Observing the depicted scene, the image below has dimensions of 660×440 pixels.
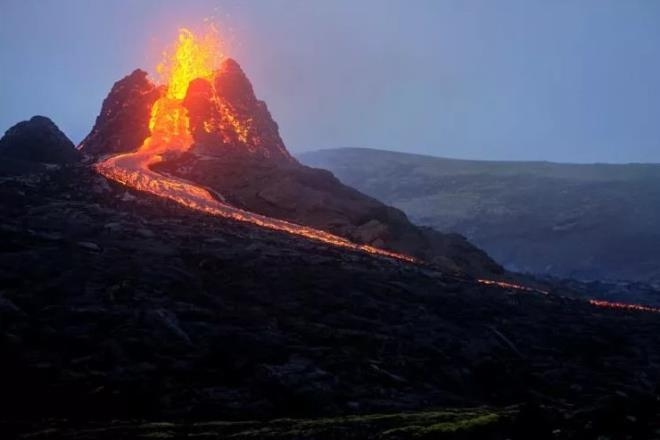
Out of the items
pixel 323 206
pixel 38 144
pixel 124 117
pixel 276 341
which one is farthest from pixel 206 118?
pixel 276 341

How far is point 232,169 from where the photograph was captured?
284 feet

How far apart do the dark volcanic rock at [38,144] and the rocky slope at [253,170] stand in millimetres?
7316

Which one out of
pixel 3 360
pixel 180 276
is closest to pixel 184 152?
pixel 180 276

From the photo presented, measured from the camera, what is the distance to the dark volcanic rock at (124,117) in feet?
330

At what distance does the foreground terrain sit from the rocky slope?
65.2 ft

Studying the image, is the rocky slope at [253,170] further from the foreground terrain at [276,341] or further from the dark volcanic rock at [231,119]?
the foreground terrain at [276,341]

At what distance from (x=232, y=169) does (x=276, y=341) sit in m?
52.2

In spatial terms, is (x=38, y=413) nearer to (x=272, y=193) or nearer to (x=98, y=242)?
(x=98, y=242)

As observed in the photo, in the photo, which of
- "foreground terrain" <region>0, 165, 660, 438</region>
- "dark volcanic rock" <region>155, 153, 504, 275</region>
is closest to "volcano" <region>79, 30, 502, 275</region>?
"dark volcanic rock" <region>155, 153, 504, 275</region>

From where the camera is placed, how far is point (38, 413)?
27.2 m

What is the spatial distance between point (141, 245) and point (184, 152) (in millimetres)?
45566

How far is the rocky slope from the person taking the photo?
7606 centimetres

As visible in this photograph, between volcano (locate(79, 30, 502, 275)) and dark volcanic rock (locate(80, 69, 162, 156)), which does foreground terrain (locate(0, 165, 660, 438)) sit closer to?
volcano (locate(79, 30, 502, 275))

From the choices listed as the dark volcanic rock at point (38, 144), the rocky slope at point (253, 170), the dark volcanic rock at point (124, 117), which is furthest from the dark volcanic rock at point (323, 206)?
the dark volcanic rock at point (124, 117)
